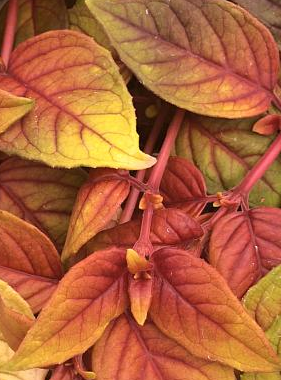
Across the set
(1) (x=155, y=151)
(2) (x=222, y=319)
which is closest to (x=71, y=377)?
(2) (x=222, y=319)

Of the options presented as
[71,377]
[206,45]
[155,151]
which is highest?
[206,45]

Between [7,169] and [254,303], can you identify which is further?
[7,169]

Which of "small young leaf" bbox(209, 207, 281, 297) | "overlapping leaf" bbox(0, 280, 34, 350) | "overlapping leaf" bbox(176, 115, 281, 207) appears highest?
"overlapping leaf" bbox(176, 115, 281, 207)

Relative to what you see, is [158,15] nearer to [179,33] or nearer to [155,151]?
[179,33]

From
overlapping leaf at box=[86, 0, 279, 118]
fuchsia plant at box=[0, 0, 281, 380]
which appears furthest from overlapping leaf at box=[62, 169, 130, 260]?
overlapping leaf at box=[86, 0, 279, 118]

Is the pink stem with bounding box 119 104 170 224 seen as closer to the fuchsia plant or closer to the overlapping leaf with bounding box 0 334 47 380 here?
the fuchsia plant

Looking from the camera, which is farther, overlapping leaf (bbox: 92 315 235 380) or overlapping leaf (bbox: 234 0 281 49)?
overlapping leaf (bbox: 234 0 281 49)

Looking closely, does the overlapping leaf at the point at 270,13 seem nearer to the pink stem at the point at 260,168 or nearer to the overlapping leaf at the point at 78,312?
the pink stem at the point at 260,168
